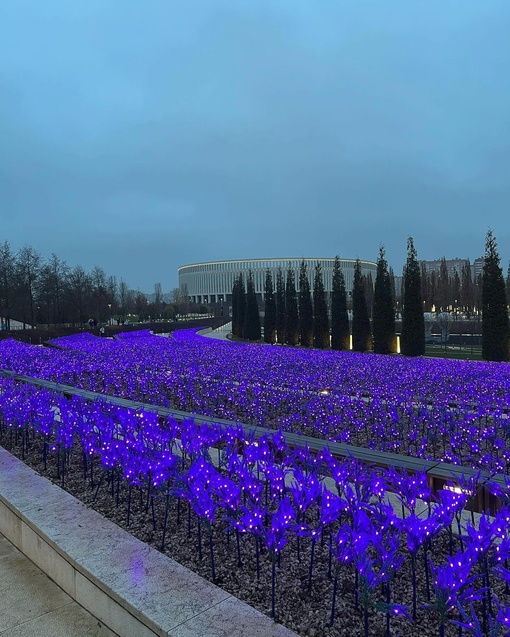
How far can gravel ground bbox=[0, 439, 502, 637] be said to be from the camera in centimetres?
277

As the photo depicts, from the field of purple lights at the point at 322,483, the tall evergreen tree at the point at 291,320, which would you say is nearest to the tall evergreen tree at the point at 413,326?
the tall evergreen tree at the point at 291,320

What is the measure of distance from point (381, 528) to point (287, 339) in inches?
1322

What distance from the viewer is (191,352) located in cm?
1977

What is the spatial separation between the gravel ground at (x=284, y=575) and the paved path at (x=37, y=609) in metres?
0.73

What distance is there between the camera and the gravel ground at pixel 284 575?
2.77 m

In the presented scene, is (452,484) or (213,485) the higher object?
(213,485)

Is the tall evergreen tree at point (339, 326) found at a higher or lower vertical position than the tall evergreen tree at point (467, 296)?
lower

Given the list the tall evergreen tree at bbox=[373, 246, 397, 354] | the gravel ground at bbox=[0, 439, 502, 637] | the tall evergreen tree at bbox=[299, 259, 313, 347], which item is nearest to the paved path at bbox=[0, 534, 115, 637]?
the gravel ground at bbox=[0, 439, 502, 637]

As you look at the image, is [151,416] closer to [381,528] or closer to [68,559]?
[68,559]

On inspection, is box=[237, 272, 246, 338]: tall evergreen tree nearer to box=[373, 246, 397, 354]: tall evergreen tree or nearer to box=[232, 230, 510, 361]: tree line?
box=[232, 230, 510, 361]: tree line

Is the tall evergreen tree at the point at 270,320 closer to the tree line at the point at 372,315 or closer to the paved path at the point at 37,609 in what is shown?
the tree line at the point at 372,315

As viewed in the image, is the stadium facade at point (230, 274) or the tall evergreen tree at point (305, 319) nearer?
the tall evergreen tree at point (305, 319)

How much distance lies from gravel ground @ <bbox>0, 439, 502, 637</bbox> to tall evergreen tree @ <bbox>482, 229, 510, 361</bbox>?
A: 20424 mm

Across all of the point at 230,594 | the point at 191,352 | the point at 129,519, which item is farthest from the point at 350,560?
the point at 191,352
